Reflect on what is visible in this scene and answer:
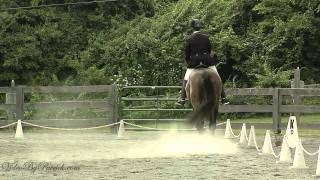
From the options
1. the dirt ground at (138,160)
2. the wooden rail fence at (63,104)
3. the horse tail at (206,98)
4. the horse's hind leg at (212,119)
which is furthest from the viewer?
the wooden rail fence at (63,104)

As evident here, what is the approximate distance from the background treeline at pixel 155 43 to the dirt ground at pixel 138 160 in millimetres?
7424

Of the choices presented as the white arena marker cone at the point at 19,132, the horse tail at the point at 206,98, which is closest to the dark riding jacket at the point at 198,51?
the horse tail at the point at 206,98

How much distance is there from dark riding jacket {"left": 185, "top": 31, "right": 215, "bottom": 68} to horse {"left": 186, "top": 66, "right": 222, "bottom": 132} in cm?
17

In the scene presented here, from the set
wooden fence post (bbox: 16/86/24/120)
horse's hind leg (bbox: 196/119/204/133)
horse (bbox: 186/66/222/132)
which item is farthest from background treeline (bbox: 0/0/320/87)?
horse (bbox: 186/66/222/132)

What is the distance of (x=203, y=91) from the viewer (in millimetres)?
10461

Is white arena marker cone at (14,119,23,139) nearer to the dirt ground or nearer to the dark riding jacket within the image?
the dirt ground

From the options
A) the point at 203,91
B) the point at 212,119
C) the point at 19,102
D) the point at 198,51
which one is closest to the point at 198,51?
Answer: the point at 198,51

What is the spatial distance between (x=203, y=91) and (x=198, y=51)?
904 mm

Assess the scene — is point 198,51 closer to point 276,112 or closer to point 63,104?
point 276,112

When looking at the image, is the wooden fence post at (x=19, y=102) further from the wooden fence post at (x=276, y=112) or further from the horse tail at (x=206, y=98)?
the horse tail at (x=206, y=98)

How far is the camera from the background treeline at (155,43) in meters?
21.2

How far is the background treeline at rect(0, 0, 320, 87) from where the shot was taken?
21250mm

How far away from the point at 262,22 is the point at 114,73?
6.27 metres

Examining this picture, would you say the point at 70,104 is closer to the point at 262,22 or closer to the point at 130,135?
the point at 130,135
